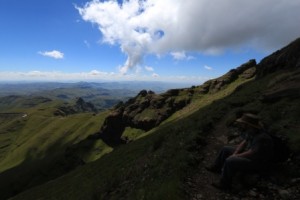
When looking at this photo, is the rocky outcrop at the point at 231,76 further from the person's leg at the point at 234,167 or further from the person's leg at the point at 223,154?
the person's leg at the point at 234,167

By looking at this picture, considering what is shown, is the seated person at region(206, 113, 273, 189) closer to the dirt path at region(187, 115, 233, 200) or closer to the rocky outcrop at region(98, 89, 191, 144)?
the dirt path at region(187, 115, 233, 200)

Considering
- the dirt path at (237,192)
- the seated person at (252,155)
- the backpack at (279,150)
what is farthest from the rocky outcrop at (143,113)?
the seated person at (252,155)

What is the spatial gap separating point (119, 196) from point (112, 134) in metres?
151

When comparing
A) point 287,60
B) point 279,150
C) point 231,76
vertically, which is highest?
point 287,60

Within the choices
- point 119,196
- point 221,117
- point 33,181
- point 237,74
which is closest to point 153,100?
point 237,74

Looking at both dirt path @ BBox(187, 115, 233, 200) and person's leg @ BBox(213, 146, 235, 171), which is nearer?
dirt path @ BBox(187, 115, 233, 200)

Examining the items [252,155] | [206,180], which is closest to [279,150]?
[252,155]

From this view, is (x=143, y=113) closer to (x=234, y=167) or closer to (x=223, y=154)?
(x=223, y=154)

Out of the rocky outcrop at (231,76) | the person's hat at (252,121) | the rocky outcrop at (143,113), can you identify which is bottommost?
the rocky outcrop at (143,113)

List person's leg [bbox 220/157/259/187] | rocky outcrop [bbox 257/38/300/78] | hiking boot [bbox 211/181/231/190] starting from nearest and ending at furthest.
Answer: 1. person's leg [bbox 220/157/259/187]
2. hiking boot [bbox 211/181/231/190]
3. rocky outcrop [bbox 257/38/300/78]

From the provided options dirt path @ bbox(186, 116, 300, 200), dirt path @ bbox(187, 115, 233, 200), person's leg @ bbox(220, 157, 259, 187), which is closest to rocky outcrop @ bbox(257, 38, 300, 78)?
dirt path @ bbox(187, 115, 233, 200)

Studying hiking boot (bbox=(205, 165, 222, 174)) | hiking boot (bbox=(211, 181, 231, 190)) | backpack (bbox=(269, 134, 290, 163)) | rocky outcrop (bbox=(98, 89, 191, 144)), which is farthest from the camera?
rocky outcrop (bbox=(98, 89, 191, 144))

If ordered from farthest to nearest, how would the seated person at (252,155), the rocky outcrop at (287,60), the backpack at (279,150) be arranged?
the rocky outcrop at (287,60) → the backpack at (279,150) → the seated person at (252,155)

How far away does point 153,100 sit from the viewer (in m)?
162
